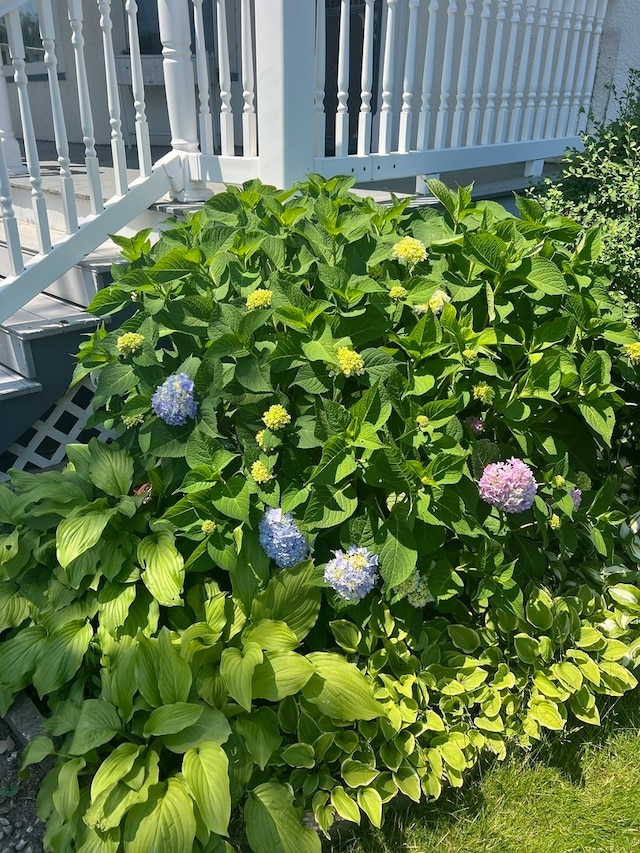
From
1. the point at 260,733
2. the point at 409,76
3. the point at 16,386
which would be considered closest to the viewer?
the point at 260,733

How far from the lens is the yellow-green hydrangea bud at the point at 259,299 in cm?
196

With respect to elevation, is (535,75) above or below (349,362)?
above

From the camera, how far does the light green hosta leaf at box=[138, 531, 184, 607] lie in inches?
76.7

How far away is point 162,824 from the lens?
1.58 m

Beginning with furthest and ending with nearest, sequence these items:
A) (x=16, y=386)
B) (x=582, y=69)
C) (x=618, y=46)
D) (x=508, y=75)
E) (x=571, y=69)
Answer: (x=618, y=46)
(x=582, y=69)
(x=571, y=69)
(x=508, y=75)
(x=16, y=386)

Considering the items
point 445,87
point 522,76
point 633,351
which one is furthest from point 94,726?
point 522,76

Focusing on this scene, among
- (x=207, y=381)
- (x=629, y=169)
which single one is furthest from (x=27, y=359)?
(x=629, y=169)

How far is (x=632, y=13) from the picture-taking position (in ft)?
16.0

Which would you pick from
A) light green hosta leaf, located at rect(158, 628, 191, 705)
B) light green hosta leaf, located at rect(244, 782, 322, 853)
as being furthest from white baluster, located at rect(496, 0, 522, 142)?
light green hosta leaf, located at rect(244, 782, 322, 853)

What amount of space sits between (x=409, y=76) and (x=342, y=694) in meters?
3.10

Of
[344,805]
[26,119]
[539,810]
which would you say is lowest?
[539,810]

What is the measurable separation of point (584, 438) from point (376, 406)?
83cm

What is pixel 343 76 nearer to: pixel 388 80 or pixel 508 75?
pixel 388 80

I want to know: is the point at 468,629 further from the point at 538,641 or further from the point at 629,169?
the point at 629,169
